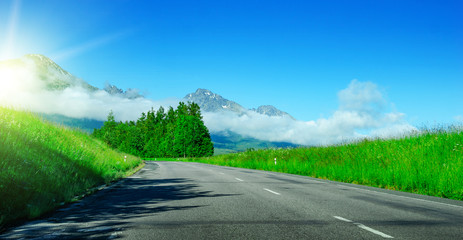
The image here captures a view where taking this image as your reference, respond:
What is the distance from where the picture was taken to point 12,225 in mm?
5699

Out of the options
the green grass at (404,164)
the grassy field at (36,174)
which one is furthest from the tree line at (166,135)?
the grassy field at (36,174)

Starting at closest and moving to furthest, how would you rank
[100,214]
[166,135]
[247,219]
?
[247,219]
[100,214]
[166,135]

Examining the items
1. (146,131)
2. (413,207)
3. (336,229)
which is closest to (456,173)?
(413,207)

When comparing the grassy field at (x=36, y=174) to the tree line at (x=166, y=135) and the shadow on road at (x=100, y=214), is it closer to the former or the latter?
the shadow on road at (x=100, y=214)

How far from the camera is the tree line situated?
306ft

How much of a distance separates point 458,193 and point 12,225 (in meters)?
11.8

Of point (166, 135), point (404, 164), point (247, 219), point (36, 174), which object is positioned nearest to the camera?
point (247, 219)

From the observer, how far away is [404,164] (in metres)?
14.6

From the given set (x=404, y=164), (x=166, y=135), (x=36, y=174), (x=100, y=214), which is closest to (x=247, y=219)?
(x=100, y=214)

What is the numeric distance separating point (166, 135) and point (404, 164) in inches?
3818

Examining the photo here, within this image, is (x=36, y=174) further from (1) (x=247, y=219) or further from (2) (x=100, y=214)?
(1) (x=247, y=219)

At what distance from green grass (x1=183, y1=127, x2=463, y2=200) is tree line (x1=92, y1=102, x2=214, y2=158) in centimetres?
7131

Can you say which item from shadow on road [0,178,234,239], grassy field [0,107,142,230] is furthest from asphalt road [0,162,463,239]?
grassy field [0,107,142,230]

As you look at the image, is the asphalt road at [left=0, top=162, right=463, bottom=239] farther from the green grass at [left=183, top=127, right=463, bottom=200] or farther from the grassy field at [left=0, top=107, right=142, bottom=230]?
the green grass at [left=183, top=127, right=463, bottom=200]
